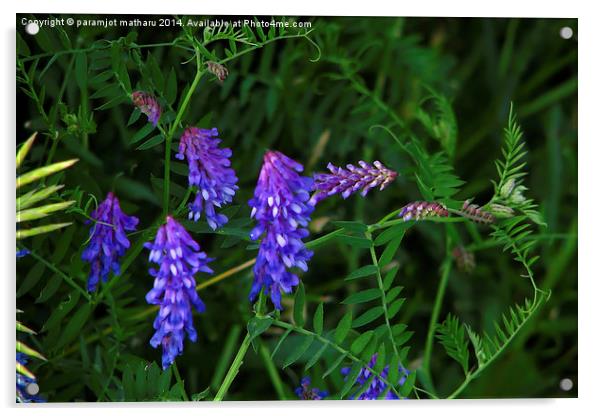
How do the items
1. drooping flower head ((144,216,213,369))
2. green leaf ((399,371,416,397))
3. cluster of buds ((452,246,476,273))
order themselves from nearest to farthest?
drooping flower head ((144,216,213,369)) < green leaf ((399,371,416,397)) < cluster of buds ((452,246,476,273))

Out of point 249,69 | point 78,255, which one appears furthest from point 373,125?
point 78,255

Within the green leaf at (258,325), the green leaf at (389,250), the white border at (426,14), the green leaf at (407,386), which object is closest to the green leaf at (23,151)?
the white border at (426,14)

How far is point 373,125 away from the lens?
1.35 metres

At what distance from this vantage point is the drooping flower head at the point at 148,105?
3.78 feet

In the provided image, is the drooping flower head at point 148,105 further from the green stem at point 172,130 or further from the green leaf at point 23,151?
the green leaf at point 23,151

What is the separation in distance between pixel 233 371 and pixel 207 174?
0.87ft

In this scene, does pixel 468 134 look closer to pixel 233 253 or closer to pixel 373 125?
pixel 373 125

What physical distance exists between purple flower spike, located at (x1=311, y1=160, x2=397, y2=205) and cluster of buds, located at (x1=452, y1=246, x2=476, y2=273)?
0.24 meters

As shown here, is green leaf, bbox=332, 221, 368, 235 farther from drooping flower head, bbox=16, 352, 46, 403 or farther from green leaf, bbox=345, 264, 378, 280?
drooping flower head, bbox=16, 352, 46, 403

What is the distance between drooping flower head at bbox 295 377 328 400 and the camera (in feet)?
4.07

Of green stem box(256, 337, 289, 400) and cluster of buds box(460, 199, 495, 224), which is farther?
green stem box(256, 337, 289, 400)

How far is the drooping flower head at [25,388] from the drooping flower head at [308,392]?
341 mm

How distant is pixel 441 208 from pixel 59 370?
54cm

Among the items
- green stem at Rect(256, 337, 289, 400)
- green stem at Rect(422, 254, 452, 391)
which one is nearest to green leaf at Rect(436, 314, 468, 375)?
green stem at Rect(422, 254, 452, 391)
